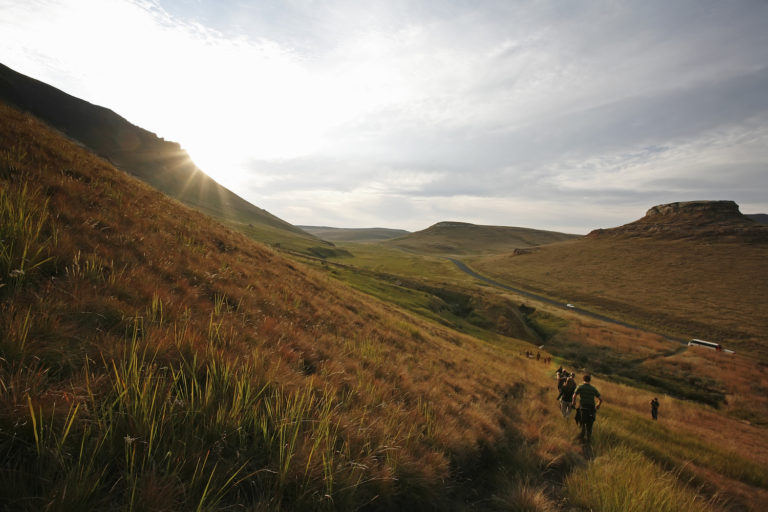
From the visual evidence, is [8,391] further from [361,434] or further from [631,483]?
[631,483]

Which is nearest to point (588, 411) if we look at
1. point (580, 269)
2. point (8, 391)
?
point (8, 391)

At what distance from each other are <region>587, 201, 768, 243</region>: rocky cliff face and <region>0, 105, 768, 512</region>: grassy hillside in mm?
165647

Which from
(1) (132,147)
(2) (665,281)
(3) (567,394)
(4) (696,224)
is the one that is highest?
(4) (696,224)

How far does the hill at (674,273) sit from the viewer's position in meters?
61.1

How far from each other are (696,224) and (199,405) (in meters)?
196

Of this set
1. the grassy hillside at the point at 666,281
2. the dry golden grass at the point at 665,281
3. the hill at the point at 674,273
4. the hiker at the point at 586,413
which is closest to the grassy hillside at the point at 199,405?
the hiker at the point at 586,413

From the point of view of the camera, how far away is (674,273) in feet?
292

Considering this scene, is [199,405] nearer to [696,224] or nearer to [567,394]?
[567,394]

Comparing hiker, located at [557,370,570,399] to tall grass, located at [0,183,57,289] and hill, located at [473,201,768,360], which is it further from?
hill, located at [473,201,768,360]

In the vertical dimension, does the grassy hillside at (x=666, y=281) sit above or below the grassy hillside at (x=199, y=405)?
above

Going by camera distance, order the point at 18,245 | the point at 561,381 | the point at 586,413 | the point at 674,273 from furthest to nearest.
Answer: the point at 674,273, the point at 561,381, the point at 586,413, the point at 18,245

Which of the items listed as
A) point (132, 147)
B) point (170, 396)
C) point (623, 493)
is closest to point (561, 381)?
point (623, 493)

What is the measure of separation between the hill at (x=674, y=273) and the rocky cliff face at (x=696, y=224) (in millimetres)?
333

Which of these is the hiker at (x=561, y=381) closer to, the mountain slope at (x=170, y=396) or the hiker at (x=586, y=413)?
the hiker at (x=586, y=413)
